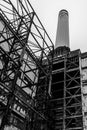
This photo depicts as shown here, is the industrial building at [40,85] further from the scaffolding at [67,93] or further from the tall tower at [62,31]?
the tall tower at [62,31]

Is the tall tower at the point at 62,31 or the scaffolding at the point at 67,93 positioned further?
the tall tower at the point at 62,31

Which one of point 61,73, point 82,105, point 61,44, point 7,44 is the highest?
point 61,44

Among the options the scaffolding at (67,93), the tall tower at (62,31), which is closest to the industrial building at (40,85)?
the scaffolding at (67,93)

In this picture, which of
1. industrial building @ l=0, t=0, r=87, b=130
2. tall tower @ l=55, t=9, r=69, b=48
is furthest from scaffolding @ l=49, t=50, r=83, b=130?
tall tower @ l=55, t=9, r=69, b=48

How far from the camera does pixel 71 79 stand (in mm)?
17094

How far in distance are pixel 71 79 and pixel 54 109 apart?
3.11 m

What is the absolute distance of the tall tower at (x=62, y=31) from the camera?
2792 cm

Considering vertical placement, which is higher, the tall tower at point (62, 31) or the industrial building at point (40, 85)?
the tall tower at point (62, 31)

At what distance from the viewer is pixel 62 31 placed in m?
30.7

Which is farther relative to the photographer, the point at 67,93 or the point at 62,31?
the point at 62,31

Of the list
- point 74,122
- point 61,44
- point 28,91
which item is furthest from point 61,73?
point 61,44

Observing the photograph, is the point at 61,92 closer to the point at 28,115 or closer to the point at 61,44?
the point at 28,115

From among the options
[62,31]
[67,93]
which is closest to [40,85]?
[67,93]

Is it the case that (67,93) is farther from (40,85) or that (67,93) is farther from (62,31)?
(62,31)
